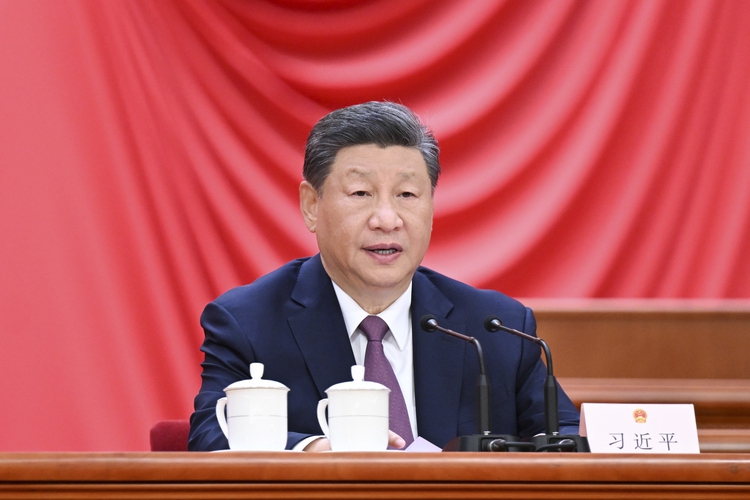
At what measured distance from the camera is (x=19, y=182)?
2537 mm

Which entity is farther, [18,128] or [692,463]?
[18,128]

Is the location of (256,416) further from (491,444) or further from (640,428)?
(640,428)

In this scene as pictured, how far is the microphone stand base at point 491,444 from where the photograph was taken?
1145 millimetres

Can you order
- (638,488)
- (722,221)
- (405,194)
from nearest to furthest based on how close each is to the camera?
(638,488) → (405,194) → (722,221)

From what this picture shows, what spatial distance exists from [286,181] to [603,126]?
89cm

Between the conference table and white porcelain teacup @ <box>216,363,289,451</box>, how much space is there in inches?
9.5

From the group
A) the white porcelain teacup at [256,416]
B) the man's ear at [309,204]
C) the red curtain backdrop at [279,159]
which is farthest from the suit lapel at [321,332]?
the red curtain backdrop at [279,159]

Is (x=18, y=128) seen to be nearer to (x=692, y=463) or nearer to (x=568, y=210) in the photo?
(x=568, y=210)

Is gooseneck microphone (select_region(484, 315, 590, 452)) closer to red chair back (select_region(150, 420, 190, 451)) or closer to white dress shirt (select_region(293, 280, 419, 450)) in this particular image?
white dress shirt (select_region(293, 280, 419, 450))

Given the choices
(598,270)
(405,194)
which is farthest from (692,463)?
(598,270)

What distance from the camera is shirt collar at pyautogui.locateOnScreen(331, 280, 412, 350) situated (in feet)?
5.98

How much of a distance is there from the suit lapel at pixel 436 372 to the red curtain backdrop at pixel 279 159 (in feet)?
2.29

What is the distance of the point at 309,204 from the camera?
6.30 ft

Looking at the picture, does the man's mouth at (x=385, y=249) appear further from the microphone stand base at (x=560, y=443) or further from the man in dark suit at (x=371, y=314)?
the microphone stand base at (x=560, y=443)
